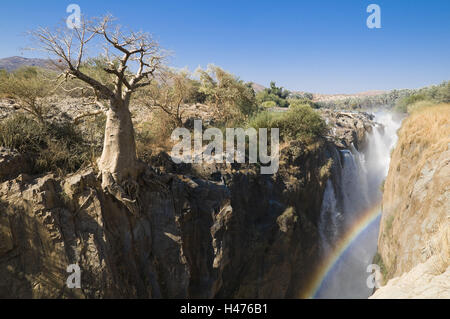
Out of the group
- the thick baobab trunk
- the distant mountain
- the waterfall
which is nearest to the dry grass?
the waterfall

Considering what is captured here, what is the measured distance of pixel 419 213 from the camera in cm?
543

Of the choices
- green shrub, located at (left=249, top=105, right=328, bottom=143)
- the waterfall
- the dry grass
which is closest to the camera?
the dry grass

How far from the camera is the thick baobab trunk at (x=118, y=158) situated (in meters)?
4.25

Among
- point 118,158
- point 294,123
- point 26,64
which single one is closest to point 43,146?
point 118,158

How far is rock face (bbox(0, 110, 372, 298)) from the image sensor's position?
3432 millimetres

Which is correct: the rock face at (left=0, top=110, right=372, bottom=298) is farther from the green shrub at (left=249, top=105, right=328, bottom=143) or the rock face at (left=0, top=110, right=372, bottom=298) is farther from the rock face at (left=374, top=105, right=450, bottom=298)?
the rock face at (left=374, top=105, right=450, bottom=298)

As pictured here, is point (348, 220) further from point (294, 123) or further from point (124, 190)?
point (124, 190)

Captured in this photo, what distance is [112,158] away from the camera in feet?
14.1

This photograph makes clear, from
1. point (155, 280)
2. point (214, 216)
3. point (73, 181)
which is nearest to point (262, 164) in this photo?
point (214, 216)

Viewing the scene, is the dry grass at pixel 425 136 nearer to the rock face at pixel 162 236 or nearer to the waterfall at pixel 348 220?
the rock face at pixel 162 236

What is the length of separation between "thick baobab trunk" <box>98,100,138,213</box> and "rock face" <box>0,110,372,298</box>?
21 centimetres

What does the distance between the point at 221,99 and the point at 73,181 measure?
7775mm

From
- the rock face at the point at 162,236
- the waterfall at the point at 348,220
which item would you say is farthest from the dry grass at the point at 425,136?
the waterfall at the point at 348,220

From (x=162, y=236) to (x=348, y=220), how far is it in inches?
417
